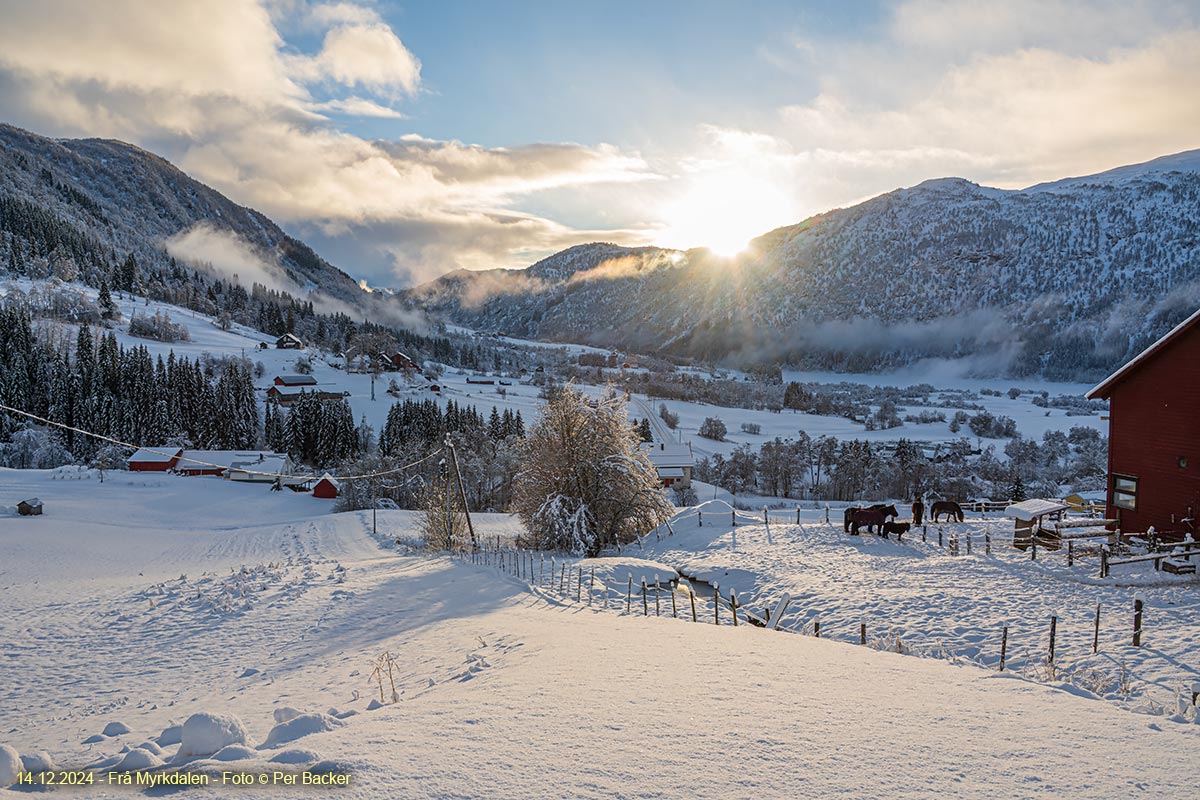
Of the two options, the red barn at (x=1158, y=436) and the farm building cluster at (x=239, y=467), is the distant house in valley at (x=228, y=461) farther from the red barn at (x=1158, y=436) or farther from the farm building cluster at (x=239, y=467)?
the red barn at (x=1158, y=436)

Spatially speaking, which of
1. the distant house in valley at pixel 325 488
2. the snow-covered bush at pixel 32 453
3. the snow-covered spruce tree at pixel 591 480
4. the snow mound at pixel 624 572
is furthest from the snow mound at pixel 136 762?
the snow-covered bush at pixel 32 453

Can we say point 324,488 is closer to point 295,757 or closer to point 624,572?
point 624,572

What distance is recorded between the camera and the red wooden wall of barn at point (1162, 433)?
2083 centimetres

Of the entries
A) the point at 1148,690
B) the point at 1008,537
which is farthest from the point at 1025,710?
the point at 1008,537

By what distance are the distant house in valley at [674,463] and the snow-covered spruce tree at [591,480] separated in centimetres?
4444

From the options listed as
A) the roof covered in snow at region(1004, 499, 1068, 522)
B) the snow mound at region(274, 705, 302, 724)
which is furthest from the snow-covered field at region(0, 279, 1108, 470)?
the snow mound at region(274, 705, 302, 724)

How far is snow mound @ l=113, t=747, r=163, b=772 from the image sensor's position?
496 cm

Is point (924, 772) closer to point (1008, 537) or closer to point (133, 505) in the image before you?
point (1008, 537)

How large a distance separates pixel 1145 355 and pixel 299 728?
91.2 ft

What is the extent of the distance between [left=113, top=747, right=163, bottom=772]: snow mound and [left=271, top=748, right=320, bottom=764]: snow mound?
3.15 ft

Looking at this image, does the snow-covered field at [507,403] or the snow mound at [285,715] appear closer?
the snow mound at [285,715]

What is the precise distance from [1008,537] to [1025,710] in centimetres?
2189

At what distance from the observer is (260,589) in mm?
19531

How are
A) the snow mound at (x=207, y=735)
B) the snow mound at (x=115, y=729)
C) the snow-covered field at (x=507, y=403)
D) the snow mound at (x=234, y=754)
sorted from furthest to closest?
the snow-covered field at (x=507, y=403) → the snow mound at (x=115, y=729) → the snow mound at (x=207, y=735) → the snow mound at (x=234, y=754)
